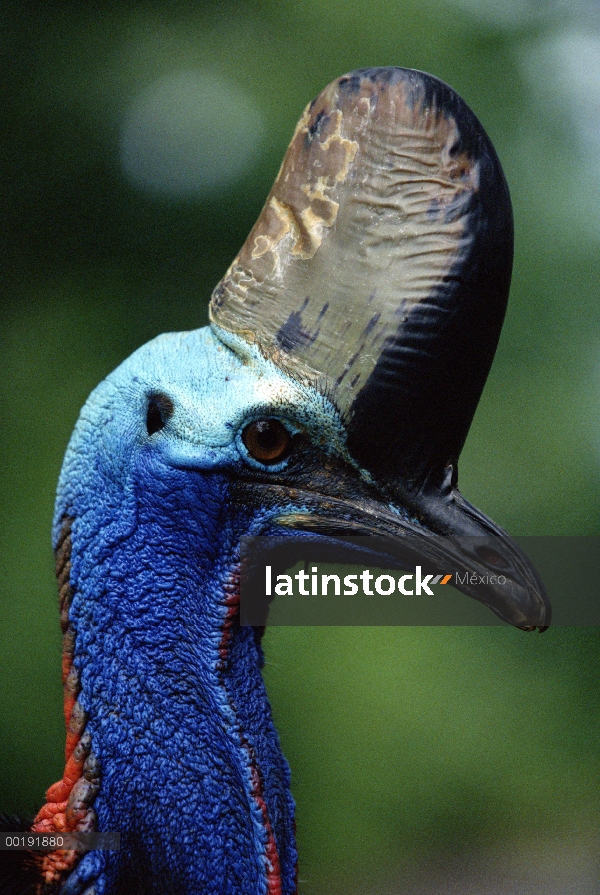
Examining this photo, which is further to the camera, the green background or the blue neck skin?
the green background

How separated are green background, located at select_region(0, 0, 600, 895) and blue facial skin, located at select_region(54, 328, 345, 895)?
6.26 ft

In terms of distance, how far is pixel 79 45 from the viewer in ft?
10.8

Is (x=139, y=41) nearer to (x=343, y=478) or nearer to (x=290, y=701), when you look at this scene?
(x=290, y=701)

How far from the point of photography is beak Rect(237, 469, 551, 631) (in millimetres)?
1104

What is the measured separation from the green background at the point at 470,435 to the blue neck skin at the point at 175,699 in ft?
6.27

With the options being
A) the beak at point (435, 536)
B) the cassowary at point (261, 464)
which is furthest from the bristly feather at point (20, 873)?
the beak at point (435, 536)

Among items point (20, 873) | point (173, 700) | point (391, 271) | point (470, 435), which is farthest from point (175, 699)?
point (470, 435)

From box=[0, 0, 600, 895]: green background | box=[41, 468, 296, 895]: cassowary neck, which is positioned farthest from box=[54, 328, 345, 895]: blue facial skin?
box=[0, 0, 600, 895]: green background

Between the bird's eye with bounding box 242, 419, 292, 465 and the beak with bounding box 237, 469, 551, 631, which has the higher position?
the bird's eye with bounding box 242, 419, 292, 465

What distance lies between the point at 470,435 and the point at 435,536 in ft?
7.53

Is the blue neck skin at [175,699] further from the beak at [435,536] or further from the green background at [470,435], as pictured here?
the green background at [470,435]

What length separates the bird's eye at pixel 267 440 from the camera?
1.13m

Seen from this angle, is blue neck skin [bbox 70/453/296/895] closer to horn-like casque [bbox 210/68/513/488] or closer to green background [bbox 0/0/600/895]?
horn-like casque [bbox 210/68/513/488]

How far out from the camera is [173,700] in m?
1.20
